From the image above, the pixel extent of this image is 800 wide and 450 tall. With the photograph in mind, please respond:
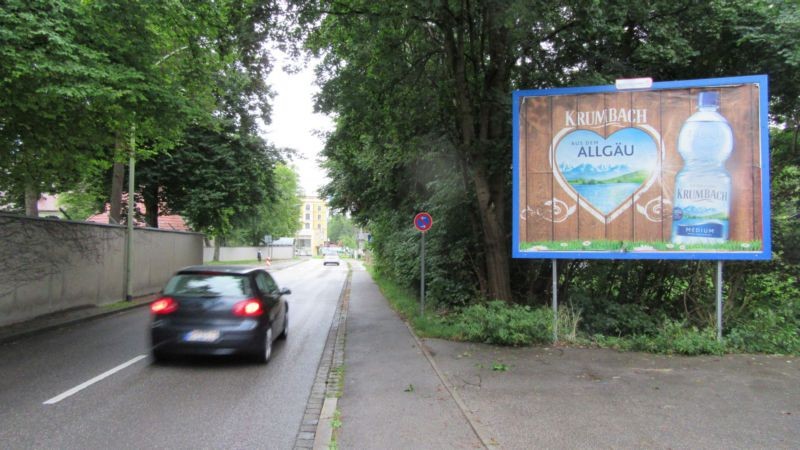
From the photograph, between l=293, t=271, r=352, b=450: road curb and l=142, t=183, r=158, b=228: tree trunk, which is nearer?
l=293, t=271, r=352, b=450: road curb

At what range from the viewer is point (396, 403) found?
5.72 m

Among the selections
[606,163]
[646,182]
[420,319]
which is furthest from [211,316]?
[646,182]

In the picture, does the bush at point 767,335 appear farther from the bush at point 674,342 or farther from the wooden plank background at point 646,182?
the wooden plank background at point 646,182

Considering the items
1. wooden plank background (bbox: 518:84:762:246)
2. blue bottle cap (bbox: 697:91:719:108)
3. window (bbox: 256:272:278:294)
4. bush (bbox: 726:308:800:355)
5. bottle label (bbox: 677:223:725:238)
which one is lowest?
bush (bbox: 726:308:800:355)

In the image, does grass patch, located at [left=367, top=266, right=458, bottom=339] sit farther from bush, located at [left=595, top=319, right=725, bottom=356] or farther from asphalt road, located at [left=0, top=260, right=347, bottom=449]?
bush, located at [left=595, top=319, right=725, bottom=356]

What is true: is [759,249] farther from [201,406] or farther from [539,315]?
[201,406]

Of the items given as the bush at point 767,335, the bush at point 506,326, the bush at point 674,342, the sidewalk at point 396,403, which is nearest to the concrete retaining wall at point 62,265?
the sidewalk at point 396,403

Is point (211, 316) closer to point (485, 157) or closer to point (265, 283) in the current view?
point (265, 283)

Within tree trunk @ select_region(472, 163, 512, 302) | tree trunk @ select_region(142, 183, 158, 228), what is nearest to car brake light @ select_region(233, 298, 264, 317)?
tree trunk @ select_region(472, 163, 512, 302)

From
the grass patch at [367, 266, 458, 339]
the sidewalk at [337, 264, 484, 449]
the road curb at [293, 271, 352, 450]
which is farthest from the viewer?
the grass patch at [367, 266, 458, 339]

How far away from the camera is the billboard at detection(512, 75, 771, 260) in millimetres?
8758

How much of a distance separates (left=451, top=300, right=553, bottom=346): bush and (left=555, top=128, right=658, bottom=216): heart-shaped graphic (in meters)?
2.17

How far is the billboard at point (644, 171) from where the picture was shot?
8758mm

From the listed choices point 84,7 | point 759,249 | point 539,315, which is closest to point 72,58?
point 84,7
